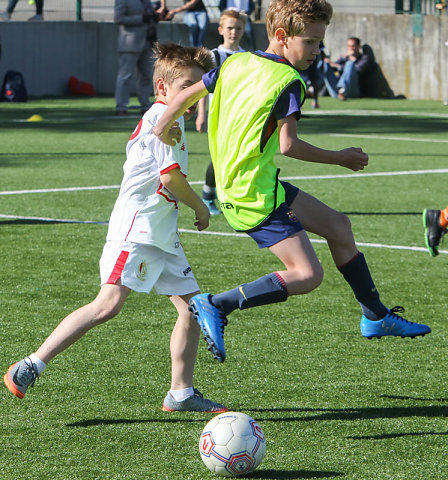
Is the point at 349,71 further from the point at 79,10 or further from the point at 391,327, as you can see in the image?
the point at 391,327

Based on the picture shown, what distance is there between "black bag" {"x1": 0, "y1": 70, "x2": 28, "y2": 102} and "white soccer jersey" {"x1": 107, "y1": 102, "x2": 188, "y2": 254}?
1979 centimetres

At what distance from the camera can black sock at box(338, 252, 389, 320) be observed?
5234 millimetres

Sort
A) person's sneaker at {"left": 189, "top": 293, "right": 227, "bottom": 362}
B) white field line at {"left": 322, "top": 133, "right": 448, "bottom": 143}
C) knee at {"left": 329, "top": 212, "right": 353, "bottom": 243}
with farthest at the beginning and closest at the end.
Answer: white field line at {"left": 322, "top": 133, "right": 448, "bottom": 143} → knee at {"left": 329, "top": 212, "right": 353, "bottom": 243} → person's sneaker at {"left": 189, "top": 293, "right": 227, "bottom": 362}

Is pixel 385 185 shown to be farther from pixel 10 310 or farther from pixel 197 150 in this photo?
pixel 10 310

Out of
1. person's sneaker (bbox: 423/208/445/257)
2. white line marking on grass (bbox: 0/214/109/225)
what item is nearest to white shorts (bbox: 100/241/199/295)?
person's sneaker (bbox: 423/208/445/257)

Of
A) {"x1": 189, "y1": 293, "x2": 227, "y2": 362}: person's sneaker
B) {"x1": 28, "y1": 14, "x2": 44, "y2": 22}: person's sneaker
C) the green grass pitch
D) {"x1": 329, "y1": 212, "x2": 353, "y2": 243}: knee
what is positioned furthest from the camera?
{"x1": 28, "y1": 14, "x2": 44, "y2": 22}: person's sneaker

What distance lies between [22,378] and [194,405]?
2.54 ft

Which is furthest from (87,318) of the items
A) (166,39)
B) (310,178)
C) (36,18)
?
(166,39)

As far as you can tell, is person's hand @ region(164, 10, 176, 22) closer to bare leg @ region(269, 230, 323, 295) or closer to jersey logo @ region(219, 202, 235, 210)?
jersey logo @ region(219, 202, 235, 210)

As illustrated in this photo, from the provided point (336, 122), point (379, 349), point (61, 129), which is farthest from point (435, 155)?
point (379, 349)

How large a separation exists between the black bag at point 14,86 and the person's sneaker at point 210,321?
20.1m

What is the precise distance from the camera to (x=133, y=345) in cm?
588

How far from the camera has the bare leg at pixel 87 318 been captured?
468 centimetres

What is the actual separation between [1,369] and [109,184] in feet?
23.2
